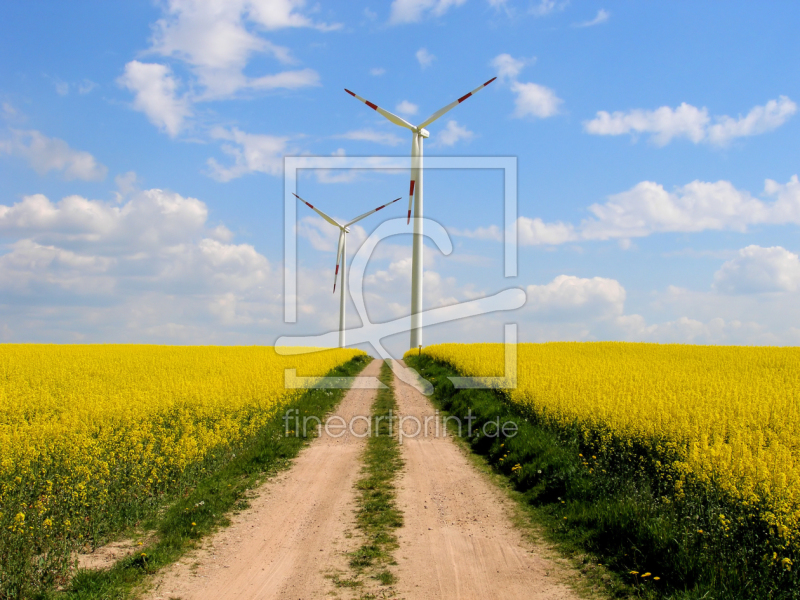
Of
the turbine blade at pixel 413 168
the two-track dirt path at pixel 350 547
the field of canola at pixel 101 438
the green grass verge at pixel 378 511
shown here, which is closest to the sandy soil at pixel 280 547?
the two-track dirt path at pixel 350 547

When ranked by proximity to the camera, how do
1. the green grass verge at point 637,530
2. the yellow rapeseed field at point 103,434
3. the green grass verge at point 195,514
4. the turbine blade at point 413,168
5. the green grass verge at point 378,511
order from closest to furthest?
the green grass verge at point 637,530, the green grass verge at point 195,514, the green grass verge at point 378,511, the yellow rapeseed field at point 103,434, the turbine blade at point 413,168

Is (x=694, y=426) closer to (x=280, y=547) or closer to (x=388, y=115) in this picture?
(x=280, y=547)

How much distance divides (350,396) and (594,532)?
61.7 ft

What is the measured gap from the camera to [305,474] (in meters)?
14.1

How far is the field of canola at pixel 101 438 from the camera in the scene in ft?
32.5

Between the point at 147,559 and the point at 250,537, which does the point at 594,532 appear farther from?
the point at 147,559

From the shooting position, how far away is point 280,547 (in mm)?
9555

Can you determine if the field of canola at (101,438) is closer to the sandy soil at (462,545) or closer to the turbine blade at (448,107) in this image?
the sandy soil at (462,545)

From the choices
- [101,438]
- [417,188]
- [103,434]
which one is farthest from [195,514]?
[417,188]

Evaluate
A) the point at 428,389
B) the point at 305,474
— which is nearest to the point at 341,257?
the point at 428,389

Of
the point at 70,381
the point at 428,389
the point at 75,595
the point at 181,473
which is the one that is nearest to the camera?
the point at 75,595

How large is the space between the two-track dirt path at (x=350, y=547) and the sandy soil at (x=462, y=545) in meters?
0.02

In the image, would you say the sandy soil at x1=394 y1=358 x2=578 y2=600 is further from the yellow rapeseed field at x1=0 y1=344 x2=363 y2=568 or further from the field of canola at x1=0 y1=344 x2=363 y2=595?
the yellow rapeseed field at x1=0 y1=344 x2=363 y2=568

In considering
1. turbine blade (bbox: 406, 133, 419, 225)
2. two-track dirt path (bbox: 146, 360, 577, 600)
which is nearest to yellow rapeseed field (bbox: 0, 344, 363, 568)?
two-track dirt path (bbox: 146, 360, 577, 600)
